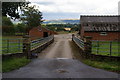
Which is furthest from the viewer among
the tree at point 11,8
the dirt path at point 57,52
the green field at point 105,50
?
the tree at point 11,8

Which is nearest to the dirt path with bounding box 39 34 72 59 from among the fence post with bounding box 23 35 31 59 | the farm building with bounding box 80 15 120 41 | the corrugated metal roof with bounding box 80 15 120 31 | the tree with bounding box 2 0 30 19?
the fence post with bounding box 23 35 31 59

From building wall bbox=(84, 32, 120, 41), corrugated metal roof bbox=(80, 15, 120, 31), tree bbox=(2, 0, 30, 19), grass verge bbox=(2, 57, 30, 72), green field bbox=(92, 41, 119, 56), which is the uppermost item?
tree bbox=(2, 0, 30, 19)

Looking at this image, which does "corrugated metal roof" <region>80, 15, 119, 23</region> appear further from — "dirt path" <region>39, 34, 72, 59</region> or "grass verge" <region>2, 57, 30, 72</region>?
"grass verge" <region>2, 57, 30, 72</region>

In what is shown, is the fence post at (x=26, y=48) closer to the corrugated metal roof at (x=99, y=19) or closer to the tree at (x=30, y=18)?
the corrugated metal roof at (x=99, y=19)

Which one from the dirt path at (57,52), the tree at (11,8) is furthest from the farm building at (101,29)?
the tree at (11,8)

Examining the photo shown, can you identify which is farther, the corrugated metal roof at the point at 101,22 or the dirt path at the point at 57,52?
the corrugated metal roof at the point at 101,22

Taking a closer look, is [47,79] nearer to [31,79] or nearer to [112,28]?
[31,79]

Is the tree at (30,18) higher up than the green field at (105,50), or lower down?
higher up

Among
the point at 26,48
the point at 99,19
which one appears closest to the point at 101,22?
the point at 99,19

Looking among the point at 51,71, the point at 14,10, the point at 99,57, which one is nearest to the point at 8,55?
the point at 51,71

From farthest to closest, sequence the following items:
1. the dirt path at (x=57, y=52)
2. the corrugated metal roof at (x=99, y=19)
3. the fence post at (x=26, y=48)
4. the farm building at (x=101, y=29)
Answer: the corrugated metal roof at (x=99, y=19)
the farm building at (x=101, y=29)
the dirt path at (x=57, y=52)
the fence post at (x=26, y=48)

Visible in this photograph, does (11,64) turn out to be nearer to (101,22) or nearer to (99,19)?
(101,22)

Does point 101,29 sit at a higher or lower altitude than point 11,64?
higher

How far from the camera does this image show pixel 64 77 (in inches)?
352
